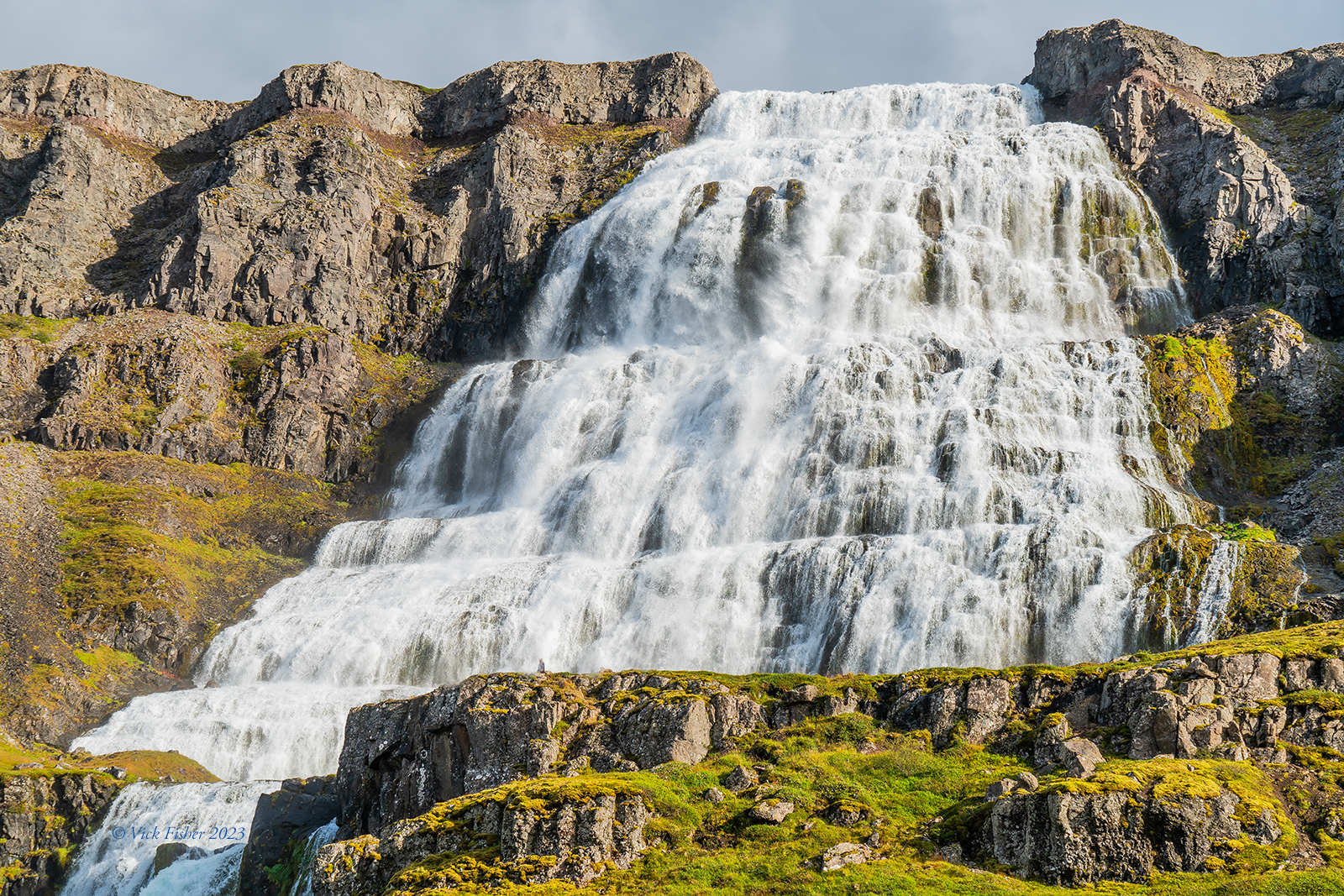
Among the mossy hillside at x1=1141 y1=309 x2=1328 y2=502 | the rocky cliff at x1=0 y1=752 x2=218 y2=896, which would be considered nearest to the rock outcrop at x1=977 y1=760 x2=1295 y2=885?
the rocky cliff at x1=0 y1=752 x2=218 y2=896

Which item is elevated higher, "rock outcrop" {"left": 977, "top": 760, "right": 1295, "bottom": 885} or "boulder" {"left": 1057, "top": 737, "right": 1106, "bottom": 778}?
"boulder" {"left": 1057, "top": 737, "right": 1106, "bottom": 778}

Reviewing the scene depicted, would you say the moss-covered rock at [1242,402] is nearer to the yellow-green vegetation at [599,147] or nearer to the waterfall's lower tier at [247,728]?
the waterfall's lower tier at [247,728]

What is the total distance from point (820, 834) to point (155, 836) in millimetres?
22281

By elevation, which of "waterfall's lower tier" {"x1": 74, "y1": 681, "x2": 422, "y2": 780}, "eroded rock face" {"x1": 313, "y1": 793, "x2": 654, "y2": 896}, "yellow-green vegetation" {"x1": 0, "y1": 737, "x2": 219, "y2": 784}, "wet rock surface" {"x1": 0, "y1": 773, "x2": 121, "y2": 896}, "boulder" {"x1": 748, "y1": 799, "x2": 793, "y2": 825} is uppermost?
"boulder" {"x1": 748, "y1": 799, "x2": 793, "y2": 825}

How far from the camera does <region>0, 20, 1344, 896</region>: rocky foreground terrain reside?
1393 cm

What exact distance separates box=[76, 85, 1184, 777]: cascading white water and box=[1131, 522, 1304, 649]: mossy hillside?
99cm

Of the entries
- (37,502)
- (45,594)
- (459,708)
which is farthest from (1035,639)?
(37,502)

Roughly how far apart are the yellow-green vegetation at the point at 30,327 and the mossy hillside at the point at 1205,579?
59.1 metres

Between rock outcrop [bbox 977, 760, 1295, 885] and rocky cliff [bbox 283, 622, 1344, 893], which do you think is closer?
rock outcrop [bbox 977, 760, 1295, 885]

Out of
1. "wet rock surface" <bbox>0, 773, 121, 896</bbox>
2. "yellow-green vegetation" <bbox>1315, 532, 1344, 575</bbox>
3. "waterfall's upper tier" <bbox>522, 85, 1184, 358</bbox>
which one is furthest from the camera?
"waterfall's upper tier" <bbox>522, 85, 1184, 358</bbox>

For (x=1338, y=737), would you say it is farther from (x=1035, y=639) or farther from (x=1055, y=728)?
(x=1035, y=639)

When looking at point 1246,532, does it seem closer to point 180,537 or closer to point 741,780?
point 741,780

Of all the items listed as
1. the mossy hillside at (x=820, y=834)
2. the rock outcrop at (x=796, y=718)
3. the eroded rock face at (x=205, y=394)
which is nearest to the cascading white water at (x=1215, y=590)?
the rock outcrop at (x=796, y=718)

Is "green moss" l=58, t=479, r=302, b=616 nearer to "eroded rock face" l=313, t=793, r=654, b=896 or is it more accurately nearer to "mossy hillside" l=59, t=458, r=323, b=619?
"mossy hillside" l=59, t=458, r=323, b=619
